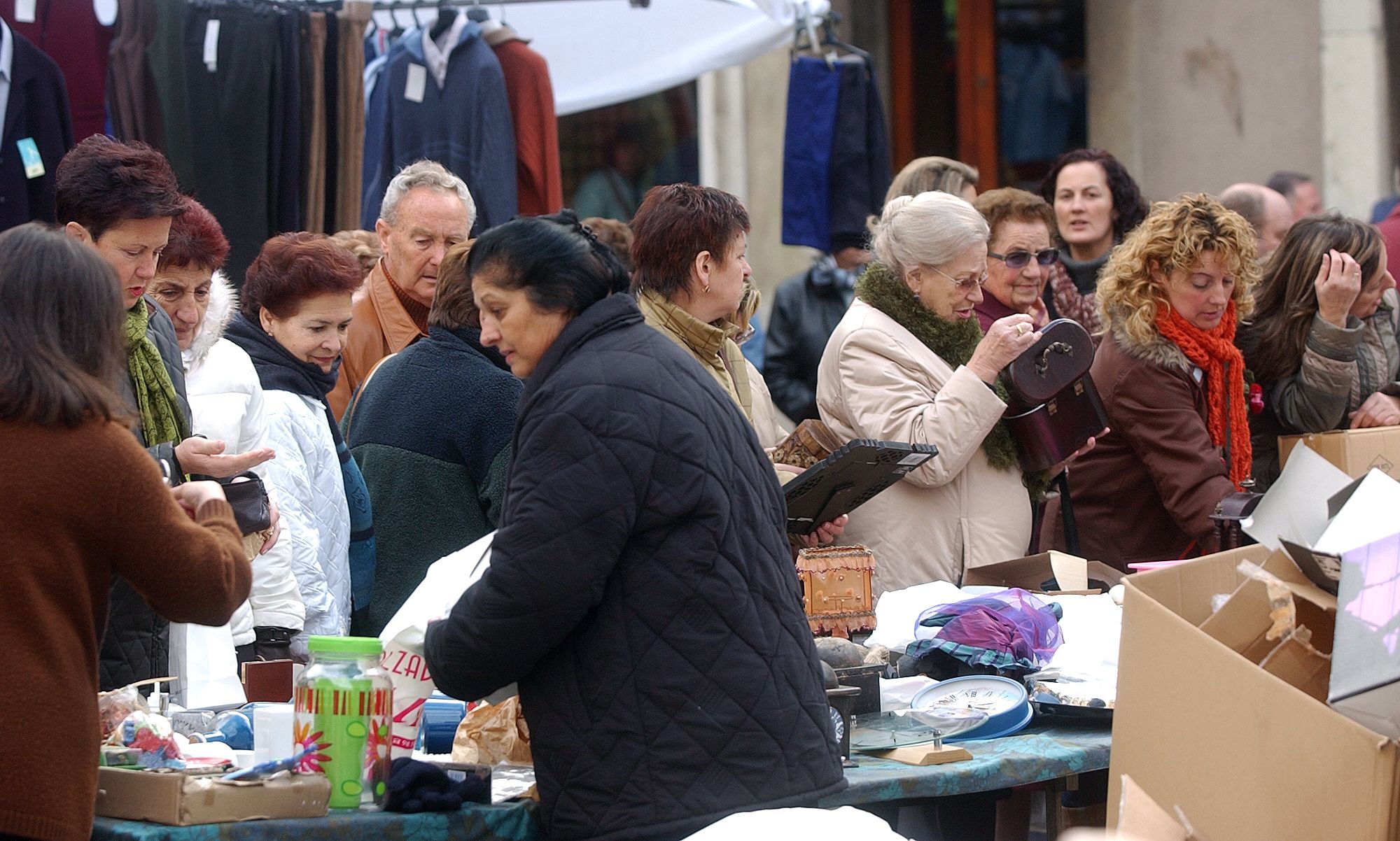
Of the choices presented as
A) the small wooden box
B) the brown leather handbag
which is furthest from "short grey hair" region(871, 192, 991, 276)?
the small wooden box

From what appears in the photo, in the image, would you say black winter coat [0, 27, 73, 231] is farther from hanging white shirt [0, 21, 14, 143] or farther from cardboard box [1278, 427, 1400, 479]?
cardboard box [1278, 427, 1400, 479]

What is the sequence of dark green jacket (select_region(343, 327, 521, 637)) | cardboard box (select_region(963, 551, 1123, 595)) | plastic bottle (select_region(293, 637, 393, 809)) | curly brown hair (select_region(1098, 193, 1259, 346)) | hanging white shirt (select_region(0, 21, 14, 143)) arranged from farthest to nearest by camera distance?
hanging white shirt (select_region(0, 21, 14, 143)), curly brown hair (select_region(1098, 193, 1259, 346)), cardboard box (select_region(963, 551, 1123, 595)), dark green jacket (select_region(343, 327, 521, 637)), plastic bottle (select_region(293, 637, 393, 809))

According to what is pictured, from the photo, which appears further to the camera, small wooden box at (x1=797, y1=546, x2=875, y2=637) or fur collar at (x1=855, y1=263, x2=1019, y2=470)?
fur collar at (x1=855, y1=263, x2=1019, y2=470)

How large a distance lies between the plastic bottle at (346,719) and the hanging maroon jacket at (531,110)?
10.9 ft

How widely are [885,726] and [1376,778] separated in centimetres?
99

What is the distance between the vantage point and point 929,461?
3941mm

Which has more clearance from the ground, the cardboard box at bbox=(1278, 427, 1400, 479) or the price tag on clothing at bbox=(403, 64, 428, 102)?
the price tag on clothing at bbox=(403, 64, 428, 102)

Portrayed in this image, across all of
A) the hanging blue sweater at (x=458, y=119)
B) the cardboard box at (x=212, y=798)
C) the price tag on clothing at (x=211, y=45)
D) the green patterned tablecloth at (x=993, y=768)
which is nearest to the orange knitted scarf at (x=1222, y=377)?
the green patterned tablecloth at (x=993, y=768)

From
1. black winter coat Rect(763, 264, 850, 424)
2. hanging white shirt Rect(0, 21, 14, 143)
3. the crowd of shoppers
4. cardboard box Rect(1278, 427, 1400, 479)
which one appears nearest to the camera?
the crowd of shoppers

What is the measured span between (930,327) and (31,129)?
2634 millimetres

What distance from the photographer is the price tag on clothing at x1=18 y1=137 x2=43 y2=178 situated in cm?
475

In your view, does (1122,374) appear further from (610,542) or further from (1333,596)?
(610,542)

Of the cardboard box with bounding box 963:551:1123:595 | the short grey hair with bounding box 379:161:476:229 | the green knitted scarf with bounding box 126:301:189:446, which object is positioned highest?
the short grey hair with bounding box 379:161:476:229

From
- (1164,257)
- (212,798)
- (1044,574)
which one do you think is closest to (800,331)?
(1164,257)
